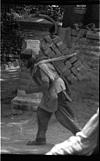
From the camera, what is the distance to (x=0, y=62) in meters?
7.50

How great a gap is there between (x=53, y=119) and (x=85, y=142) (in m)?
2.38

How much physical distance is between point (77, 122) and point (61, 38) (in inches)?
42.0

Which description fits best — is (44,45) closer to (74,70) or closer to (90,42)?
(74,70)

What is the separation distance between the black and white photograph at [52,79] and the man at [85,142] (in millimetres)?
598

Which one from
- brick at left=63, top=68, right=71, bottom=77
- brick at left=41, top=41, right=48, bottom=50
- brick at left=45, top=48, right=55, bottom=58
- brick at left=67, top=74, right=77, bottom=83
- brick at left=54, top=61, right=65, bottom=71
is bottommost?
brick at left=67, top=74, right=77, bottom=83

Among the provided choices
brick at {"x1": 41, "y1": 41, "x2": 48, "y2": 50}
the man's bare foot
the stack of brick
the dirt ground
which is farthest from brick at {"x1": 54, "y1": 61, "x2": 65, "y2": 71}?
the stack of brick

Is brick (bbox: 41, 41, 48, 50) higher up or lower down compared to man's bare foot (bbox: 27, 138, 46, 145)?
higher up

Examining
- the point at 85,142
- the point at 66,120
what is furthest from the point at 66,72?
the point at 85,142

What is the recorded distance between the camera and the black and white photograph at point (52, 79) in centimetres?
471

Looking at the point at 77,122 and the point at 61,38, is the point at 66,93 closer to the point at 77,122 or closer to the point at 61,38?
the point at 77,122

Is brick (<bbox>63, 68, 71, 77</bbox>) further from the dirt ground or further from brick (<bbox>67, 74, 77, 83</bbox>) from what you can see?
the dirt ground

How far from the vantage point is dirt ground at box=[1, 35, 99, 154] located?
468 cm

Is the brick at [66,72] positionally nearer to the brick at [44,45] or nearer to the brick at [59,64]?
the brick at [59,64]

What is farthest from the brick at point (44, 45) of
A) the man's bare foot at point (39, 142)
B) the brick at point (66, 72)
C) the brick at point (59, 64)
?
the man's bare foot at point (39, 142)
